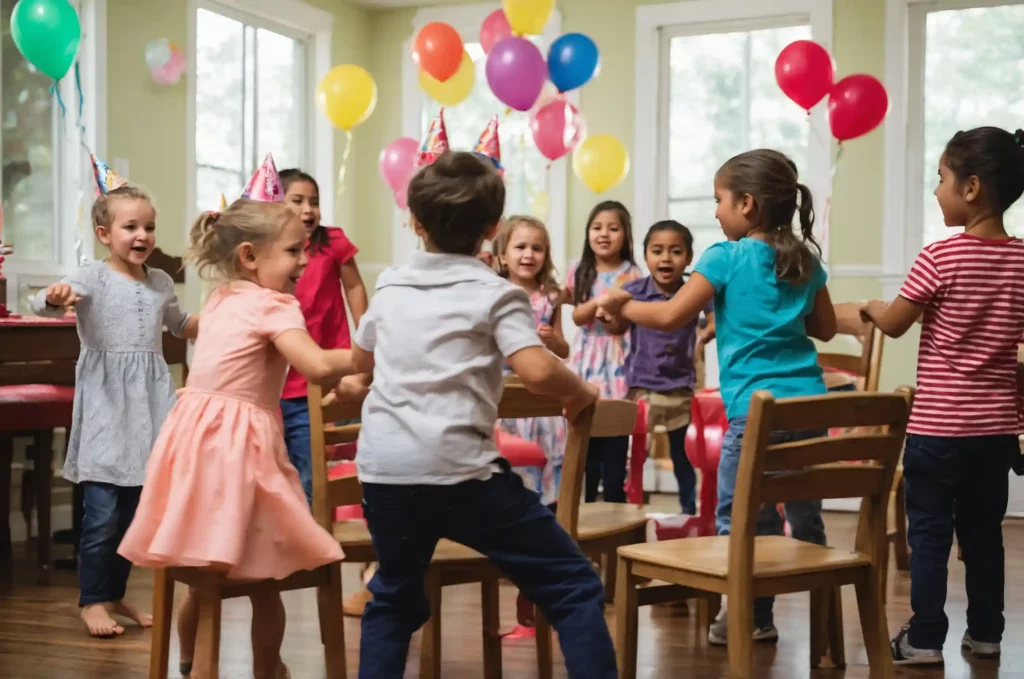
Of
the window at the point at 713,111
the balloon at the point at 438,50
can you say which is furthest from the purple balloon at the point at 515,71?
the window at the point at 713,111

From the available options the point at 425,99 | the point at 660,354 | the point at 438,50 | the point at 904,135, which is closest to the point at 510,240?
the point at 660,354

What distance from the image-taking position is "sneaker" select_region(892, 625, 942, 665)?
9.11 ft

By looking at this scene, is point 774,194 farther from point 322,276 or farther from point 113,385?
point 113,385

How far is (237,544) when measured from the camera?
A: 2.13 metres

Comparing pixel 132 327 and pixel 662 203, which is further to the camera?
pixel 662 203

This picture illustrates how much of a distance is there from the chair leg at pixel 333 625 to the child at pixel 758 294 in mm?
851

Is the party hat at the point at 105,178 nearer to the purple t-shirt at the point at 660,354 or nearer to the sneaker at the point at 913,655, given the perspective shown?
the purple t-shirt at the point at 660,354

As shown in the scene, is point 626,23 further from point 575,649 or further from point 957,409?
point 575,649

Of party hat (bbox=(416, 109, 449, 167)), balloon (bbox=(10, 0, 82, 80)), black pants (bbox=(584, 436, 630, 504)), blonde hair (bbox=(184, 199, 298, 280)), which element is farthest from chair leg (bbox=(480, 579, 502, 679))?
balloon (bbox=(10, 0, 82, 80))

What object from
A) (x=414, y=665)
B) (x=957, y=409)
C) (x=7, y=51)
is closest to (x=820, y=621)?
(x=957, y=409)

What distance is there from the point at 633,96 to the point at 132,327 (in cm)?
366

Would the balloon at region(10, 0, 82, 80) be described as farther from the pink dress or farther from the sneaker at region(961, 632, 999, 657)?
the sneaker at region(961, 632, 999, 657)

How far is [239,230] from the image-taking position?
2.33 meters

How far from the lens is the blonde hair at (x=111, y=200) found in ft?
10.5
